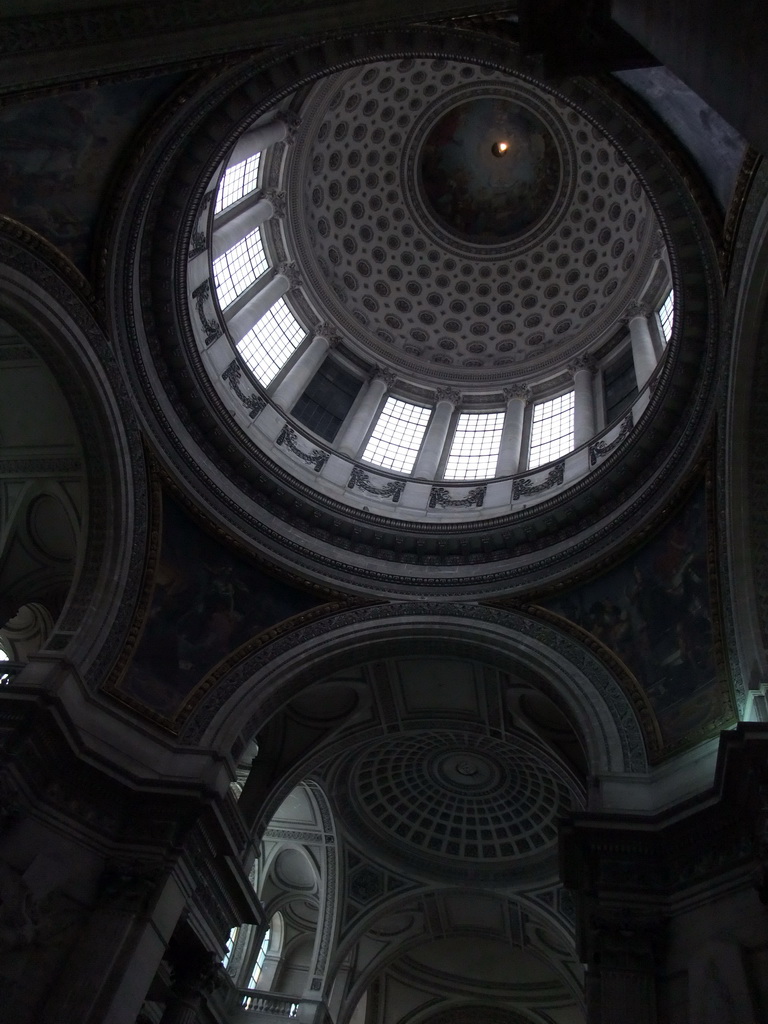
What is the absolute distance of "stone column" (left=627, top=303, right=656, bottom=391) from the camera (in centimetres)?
1948

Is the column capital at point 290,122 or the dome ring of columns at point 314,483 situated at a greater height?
the column capital at point 290,122

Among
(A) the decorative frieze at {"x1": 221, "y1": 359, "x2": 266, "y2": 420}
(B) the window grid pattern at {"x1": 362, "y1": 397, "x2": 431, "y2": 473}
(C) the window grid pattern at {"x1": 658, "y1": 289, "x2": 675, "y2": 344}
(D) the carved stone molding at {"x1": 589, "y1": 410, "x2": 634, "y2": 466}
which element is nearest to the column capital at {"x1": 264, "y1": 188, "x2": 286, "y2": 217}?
(B) the window grid pattern at {"x1": 362, "y1": 397, "x2": 431, "y2": 473}

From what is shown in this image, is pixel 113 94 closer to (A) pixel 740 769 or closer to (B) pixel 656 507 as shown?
(B) pixel 656 507

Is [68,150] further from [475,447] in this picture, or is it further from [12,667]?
[475,447]

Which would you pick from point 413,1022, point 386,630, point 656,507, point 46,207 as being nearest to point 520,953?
point 413,1022

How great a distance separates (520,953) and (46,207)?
24.2m

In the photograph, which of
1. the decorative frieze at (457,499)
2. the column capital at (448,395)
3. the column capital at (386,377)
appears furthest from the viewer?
the column capital at (386,377)

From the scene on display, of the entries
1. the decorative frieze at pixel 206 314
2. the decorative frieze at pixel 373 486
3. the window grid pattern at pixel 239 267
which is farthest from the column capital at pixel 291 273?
the decorative frieze at pixel 373 486

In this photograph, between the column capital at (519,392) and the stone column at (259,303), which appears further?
the column capital at (519,392)

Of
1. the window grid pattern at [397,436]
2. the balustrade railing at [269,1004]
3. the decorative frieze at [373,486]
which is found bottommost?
the balustrade railing at [269,1004]

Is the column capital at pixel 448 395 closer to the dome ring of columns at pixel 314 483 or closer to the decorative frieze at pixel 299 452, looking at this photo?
the decorative frieze at pixel 299 452

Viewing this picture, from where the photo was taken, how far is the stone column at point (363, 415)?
21.5 m

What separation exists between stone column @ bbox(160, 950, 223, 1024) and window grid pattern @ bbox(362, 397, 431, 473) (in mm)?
12488

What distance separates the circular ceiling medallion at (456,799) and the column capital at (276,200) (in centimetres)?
1561
